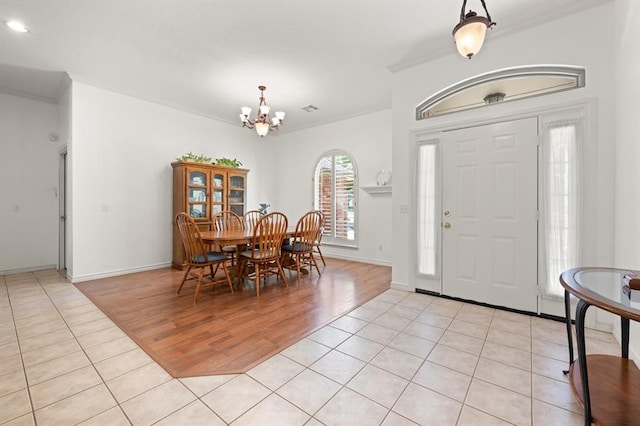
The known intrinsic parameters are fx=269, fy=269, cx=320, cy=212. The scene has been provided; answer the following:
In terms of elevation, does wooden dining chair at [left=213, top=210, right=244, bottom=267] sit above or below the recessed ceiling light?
below

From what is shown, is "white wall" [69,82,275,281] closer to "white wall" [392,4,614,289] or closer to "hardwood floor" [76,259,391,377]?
"hardwood floor" [76,259,391,377]

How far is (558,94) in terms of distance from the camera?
2609mm

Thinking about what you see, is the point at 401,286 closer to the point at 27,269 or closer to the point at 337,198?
the point at 337,198

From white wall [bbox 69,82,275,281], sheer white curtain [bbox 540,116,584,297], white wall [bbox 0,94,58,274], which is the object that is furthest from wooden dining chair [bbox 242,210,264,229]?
sheer white curtain [bbox 540,116,584,297]

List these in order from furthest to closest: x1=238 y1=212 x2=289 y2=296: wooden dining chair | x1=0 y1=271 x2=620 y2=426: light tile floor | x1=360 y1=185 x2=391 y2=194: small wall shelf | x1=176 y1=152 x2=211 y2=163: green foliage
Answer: x1=360 y1=185 x2=391 y2=194: small wall shelf
x1=176 y1=152 x2=211 y2=163: green foliage
x1=238 y1=212 x2=289 y2=296: wooden dining chair
x1=0 y1=271 x2=620 y2=426: light tile floor

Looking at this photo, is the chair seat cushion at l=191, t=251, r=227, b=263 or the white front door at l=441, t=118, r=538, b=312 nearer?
the white front door at l=441, t=118, r=538, b=312

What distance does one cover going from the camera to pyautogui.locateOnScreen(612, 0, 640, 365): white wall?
189cm

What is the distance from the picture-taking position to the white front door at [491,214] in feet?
9.10

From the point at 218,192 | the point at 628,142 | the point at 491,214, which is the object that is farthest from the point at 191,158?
the point at 628,142

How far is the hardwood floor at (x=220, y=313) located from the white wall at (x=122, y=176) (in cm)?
50

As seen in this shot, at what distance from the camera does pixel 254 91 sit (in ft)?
14.6

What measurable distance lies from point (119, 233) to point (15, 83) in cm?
266

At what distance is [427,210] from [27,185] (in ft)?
21.0

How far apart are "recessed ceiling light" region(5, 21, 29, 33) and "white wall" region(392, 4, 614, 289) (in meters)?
4.28
